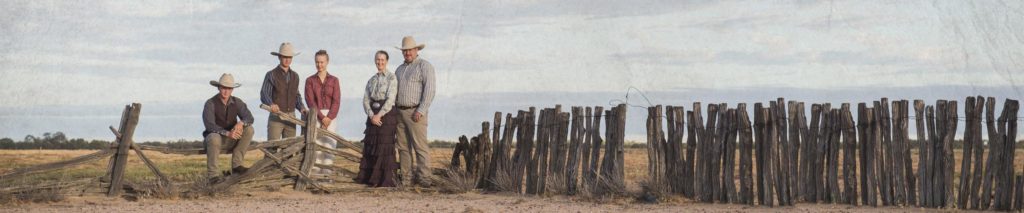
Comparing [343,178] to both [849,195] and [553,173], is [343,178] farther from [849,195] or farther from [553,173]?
[849,195]

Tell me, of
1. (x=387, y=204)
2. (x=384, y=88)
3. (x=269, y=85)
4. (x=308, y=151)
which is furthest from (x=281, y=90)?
(x=387, y=204)

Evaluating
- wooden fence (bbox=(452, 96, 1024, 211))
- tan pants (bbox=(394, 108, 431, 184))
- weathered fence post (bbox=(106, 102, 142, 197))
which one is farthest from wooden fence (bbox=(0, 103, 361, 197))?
wooden fence (bbox=(452, 96, 1024, 211))

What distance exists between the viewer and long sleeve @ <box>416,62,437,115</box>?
10.4m

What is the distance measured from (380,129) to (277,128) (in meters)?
1.04

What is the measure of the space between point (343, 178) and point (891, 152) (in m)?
5.26

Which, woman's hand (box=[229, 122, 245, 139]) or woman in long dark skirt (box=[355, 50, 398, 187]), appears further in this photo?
woman in long dark skirt (box=[355, 50, 398, 187])

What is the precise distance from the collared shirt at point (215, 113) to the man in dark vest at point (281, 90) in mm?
339

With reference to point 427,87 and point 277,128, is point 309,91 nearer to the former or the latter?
point 277,128

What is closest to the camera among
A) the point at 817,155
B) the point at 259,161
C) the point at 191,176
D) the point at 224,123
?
the point at 817,155

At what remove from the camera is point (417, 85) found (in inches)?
413

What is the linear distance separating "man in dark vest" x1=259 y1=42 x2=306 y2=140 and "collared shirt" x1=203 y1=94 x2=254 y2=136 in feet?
1.11

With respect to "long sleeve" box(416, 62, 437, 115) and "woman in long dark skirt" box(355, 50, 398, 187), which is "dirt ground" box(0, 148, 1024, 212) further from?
"long sleeve" box(416, 62, 437, 115)

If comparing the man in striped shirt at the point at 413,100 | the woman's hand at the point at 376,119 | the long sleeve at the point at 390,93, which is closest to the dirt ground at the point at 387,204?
the man in striped shirt at the point at 413,100

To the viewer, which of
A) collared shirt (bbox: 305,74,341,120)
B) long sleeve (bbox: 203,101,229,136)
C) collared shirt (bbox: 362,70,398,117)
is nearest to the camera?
long sleeve (bbox: 203,101,229,136)
